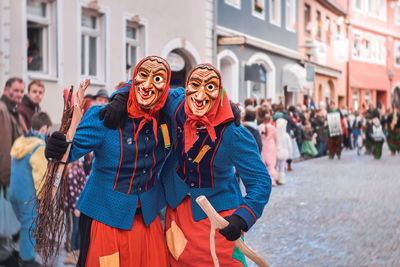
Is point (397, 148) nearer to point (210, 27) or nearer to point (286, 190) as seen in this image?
point (210, 27)

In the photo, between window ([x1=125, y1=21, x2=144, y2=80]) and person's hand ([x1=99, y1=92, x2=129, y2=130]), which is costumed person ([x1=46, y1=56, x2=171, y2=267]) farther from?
window ([x1=125, y1=21, x2=144, y2=80])

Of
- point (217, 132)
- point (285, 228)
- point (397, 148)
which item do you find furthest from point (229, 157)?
point (397, 148)

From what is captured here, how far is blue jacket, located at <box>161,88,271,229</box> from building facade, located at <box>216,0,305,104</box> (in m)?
14.7

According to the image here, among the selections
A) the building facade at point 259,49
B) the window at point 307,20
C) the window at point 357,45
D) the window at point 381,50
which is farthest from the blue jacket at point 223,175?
the window at point 381,50

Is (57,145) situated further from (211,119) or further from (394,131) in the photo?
(394,131)

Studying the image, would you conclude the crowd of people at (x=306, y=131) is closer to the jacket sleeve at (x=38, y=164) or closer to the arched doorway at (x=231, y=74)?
the arched doorway at (x=231, y=74)

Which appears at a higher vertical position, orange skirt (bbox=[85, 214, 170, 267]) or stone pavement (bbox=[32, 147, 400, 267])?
orange skirt (bbox=[85, 214, 170, 267])

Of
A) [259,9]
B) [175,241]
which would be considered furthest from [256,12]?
[175,241]

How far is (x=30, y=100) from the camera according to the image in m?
6.95

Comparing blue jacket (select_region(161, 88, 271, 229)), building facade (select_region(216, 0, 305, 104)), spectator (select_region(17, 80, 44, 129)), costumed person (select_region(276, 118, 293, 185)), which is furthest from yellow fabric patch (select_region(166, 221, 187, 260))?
building facade (select_region(216, 0, 305, 104))

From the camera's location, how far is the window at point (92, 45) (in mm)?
Result: 12281

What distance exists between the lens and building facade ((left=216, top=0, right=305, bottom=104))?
1912cm

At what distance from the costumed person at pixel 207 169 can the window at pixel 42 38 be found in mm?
8182

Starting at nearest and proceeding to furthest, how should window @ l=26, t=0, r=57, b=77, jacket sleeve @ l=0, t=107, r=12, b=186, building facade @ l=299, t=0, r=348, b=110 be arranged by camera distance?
jacket sleeve @ l=0, t=107, r=12, b=186 → window @ l=26, t=0, r=57, b=77 → building facade @ l=299, t=0, r=348, b=110
